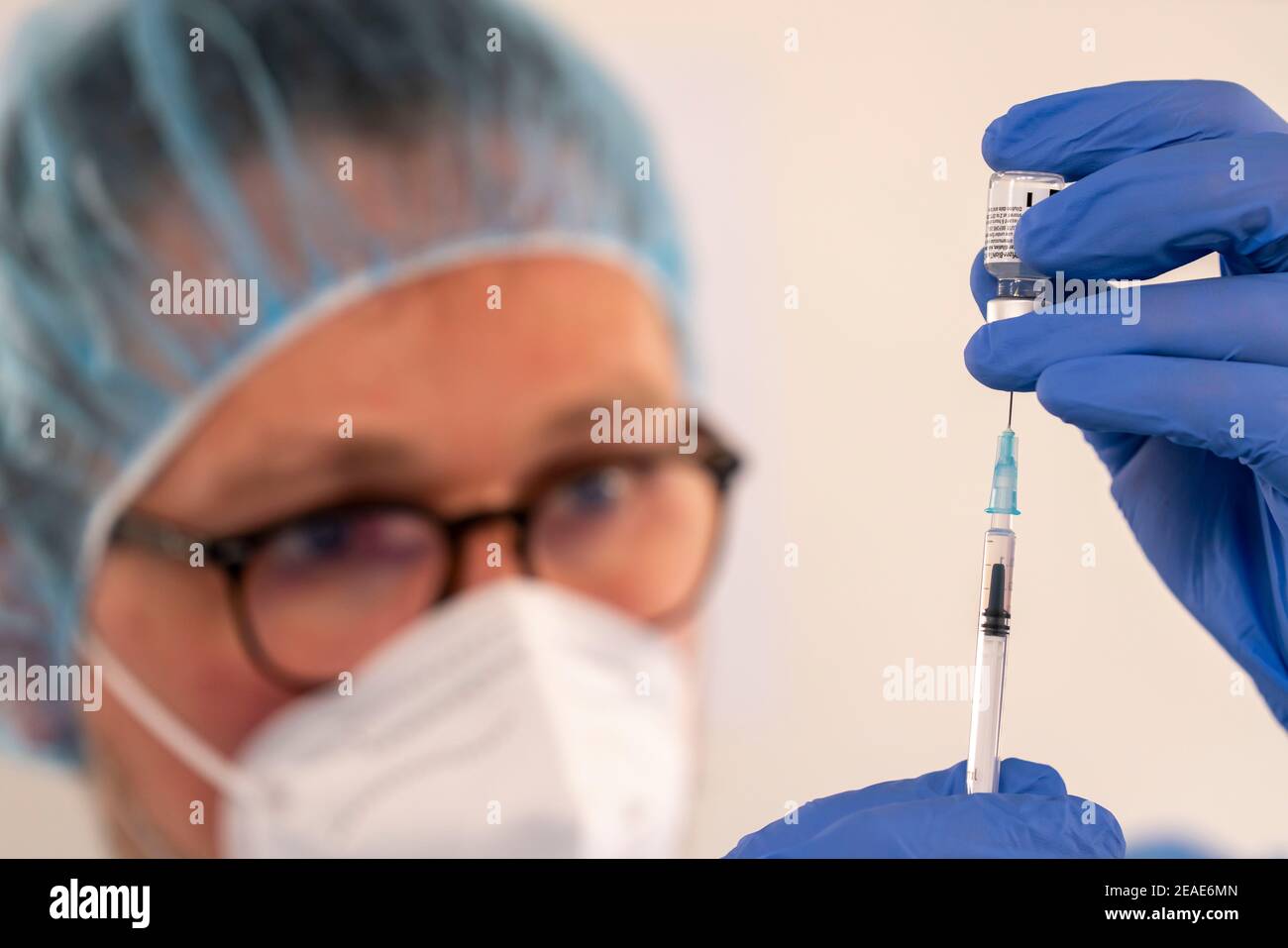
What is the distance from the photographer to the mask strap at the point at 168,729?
121 centimetres

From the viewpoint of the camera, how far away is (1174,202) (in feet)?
2.53

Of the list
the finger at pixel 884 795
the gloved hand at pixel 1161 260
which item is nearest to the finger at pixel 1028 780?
the finger at pixel 884 795

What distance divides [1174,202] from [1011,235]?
128 mm

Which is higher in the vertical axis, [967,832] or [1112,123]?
[1112,123]

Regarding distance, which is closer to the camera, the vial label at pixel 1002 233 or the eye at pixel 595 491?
the vial label at pixel 1002 233

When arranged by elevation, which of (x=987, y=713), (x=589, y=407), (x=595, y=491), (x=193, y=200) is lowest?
(x=987, y=713)

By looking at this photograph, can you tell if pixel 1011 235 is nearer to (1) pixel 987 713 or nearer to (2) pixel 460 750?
(1) pixel 987 713

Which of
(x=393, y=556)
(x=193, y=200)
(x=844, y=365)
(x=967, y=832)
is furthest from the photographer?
(x=844, y=365)

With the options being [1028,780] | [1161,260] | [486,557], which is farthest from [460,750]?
[1161,260]

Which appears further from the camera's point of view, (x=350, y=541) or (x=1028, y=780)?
(x=350, y=541)

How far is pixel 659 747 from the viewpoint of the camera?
53.3 inches

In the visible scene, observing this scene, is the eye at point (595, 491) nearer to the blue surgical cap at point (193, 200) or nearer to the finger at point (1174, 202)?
the blue surgical cap at point (193, 200)

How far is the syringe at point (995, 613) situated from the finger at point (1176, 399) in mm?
64

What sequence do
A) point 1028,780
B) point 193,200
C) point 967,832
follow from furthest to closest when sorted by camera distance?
point 193,200 → point 1028,780 → point 967,832
